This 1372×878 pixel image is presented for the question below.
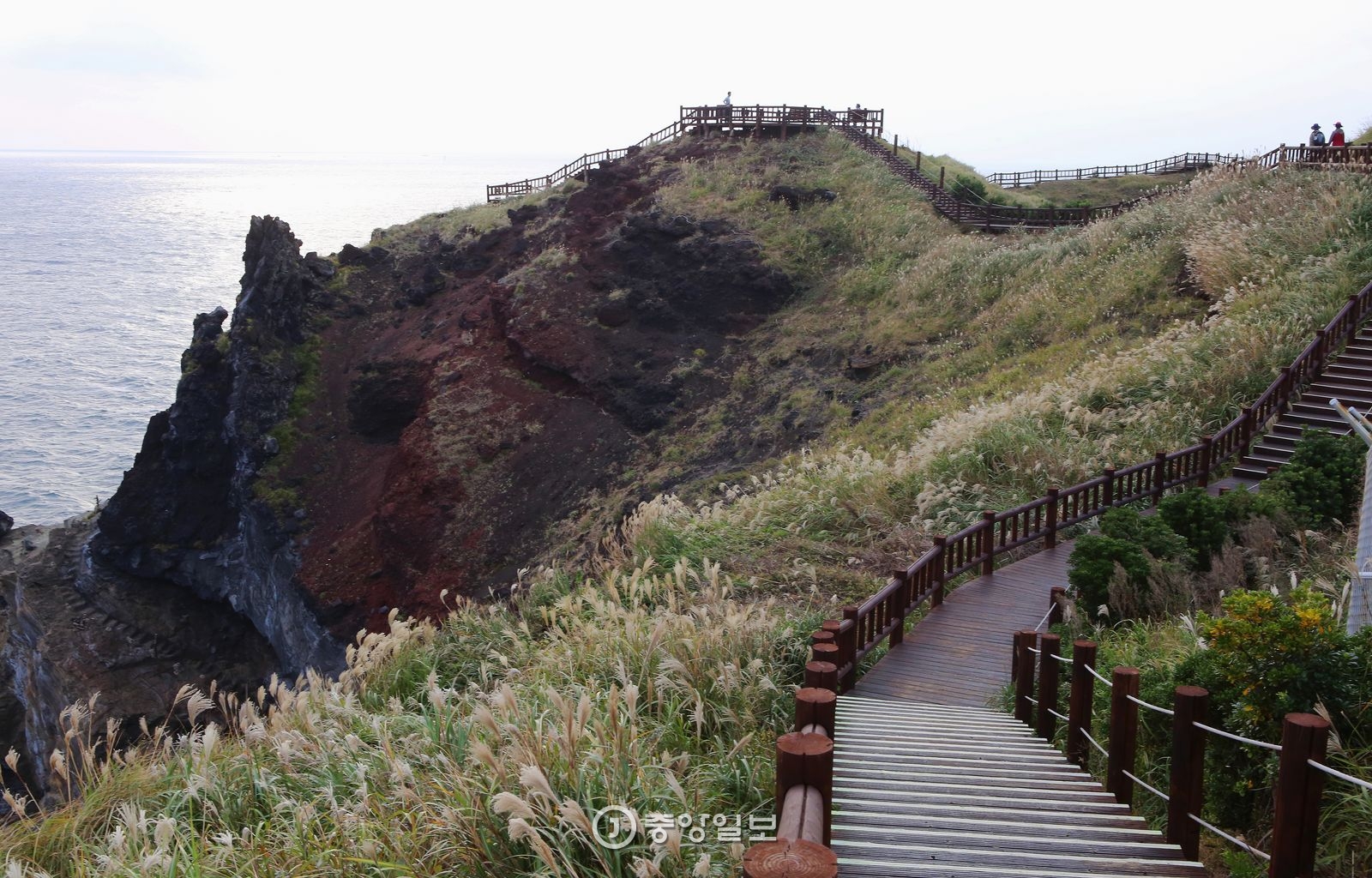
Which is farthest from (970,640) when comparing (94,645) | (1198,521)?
(94,645)

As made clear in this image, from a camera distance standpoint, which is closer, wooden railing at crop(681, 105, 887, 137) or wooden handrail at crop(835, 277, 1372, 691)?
wooden handrail at crop(835, 277, 1372, 691)

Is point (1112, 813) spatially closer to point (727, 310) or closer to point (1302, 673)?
point (1302, 673)

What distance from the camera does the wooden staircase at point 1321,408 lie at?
613 inches

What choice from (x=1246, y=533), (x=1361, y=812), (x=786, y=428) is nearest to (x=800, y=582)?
(x=1246, y=533)

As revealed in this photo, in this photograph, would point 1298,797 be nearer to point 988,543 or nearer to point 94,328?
point 988,543

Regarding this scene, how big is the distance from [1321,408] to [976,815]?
587 inches

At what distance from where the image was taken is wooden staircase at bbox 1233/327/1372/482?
1558cm

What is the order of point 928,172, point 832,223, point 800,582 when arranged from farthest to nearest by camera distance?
point 928,172
point 832,223
point 800,582

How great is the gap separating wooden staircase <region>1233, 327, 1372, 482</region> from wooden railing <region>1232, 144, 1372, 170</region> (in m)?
10.2

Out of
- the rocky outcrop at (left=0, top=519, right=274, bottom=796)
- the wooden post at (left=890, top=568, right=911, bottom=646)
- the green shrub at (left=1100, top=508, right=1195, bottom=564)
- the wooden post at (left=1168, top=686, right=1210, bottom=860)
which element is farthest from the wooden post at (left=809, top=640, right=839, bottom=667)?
the rocky outcrop at (left=0, top=519, right=274, bottom=796)

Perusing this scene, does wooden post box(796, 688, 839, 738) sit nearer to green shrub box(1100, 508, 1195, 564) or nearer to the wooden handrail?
the wooden handrail

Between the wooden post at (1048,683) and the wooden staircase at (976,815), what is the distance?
180 millimetres

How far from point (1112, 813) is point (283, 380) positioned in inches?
1308

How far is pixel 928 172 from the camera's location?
4438 centimetres
